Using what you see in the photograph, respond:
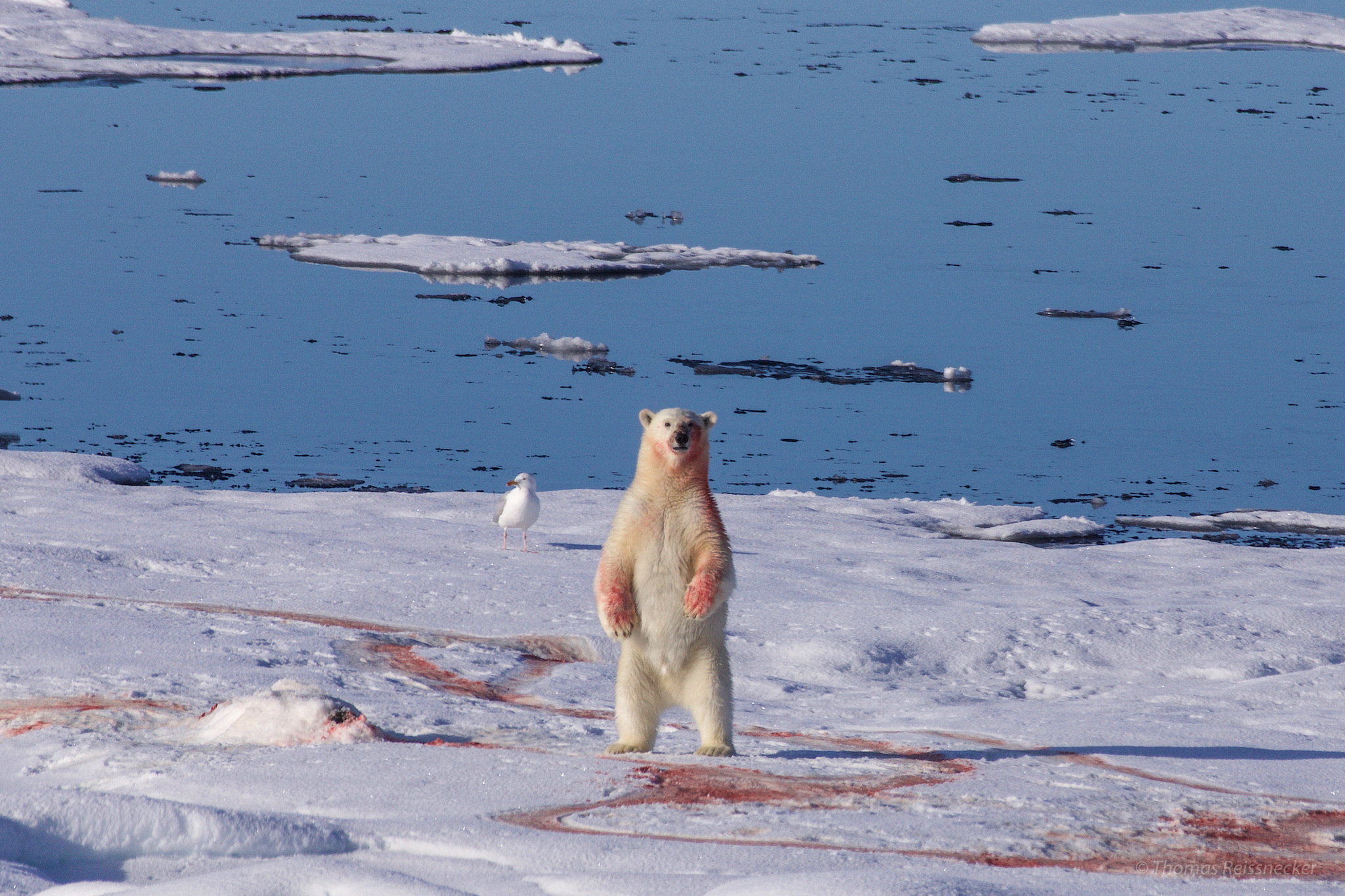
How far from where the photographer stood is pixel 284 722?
4.44 metres

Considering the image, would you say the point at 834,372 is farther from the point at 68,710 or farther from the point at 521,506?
the point at 68,710

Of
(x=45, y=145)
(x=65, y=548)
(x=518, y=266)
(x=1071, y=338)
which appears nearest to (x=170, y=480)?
(x=65, y=548)

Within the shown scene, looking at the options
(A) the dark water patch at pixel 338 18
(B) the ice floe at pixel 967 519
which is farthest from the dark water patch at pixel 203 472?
(A) the dark water patch at pixel 338 18

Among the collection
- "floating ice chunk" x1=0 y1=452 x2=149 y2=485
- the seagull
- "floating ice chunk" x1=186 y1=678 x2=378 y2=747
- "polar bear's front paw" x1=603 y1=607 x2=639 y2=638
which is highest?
"polar bear's front paw" x1=603 y1=607 x2=639 y2=638

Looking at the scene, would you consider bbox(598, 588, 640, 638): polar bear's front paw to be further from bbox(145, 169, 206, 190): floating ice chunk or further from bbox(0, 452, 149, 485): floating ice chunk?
bbox(145, 169, 206, 190): floating ice chunk

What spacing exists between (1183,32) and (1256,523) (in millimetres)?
30112

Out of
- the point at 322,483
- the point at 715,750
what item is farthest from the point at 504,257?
the point at 715,750

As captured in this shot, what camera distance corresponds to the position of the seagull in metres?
8.66

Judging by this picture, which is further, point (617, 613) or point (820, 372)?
point (820, 372)

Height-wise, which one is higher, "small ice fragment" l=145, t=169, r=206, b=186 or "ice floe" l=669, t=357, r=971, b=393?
"small ice fragment" l=145, t=169, r=206, b=186

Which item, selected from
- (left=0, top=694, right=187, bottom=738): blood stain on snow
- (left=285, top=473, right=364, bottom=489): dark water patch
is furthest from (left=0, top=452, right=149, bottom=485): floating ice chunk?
(left=0, top=694, right=187, bottom=738): blood stain on snow

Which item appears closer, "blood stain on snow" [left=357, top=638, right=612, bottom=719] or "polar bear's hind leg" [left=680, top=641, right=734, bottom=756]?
"polar bear's hind leg" [left=680, top=641, right=734, bottom=756]

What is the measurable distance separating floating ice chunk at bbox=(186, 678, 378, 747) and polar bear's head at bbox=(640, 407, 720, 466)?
1220mm

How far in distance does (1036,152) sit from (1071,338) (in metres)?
11.6
